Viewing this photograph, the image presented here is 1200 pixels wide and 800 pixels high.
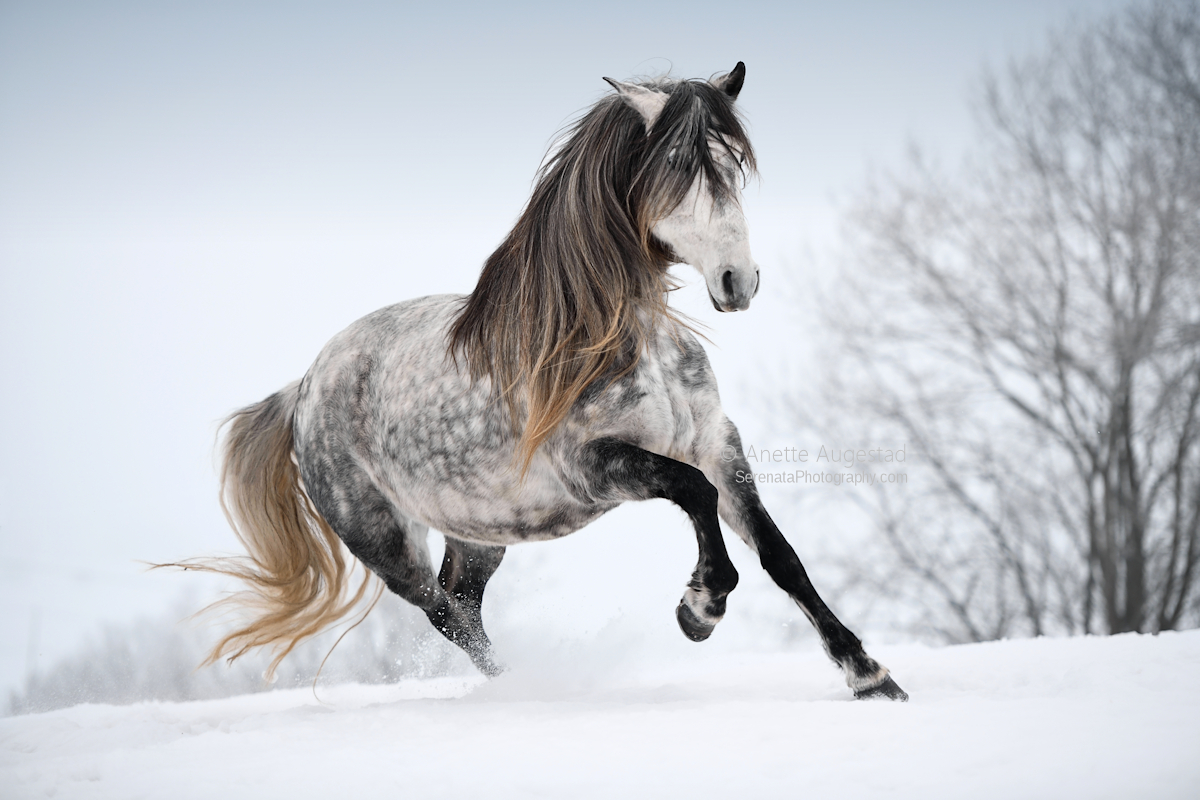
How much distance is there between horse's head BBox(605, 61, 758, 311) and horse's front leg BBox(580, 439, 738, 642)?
0.47 meters

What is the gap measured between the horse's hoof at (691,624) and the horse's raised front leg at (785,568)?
235 mm

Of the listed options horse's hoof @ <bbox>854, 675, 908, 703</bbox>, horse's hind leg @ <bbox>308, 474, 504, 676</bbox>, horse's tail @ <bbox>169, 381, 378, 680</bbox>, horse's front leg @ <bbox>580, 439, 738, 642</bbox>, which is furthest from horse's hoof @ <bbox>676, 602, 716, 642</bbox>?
horse's tail @ <bbox>169, 381, 378, 680</bbox>

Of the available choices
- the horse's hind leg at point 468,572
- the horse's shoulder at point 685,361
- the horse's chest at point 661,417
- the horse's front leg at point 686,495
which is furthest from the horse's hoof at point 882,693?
the horse's hind leg at point 468,572

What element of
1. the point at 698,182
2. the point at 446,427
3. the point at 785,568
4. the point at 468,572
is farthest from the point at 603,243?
the point at 468,572

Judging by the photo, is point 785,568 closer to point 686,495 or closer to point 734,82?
point 686,495

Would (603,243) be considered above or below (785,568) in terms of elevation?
above

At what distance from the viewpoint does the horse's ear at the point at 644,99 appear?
246 centimetres

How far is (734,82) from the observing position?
102 inches

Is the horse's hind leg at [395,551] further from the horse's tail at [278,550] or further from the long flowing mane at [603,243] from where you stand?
the long flowing mane at [603,243]

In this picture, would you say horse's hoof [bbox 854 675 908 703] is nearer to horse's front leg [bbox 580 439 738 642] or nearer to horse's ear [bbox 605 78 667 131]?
horse's front leg [bbox 580 439 738 642]

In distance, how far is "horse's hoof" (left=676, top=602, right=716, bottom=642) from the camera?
244 cm

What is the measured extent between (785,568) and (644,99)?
→ 1.36 m

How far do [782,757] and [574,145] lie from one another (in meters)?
1.79

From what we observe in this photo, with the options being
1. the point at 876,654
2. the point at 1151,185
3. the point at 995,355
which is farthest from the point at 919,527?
the point at 876,654
